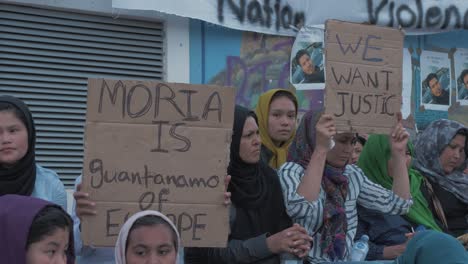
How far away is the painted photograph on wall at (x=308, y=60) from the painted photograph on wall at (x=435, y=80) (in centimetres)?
125

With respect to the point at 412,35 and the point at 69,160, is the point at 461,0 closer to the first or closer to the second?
the point at 412,35

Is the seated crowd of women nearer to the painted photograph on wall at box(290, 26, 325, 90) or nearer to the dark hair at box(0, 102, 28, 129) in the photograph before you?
the dark hair at box(0, 102, 28, 129)

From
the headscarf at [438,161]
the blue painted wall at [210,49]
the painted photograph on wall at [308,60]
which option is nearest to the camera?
the headscarf at [438,161]

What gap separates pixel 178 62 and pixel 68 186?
4.23ft

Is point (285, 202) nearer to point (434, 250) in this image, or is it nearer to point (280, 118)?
point (280, 118)

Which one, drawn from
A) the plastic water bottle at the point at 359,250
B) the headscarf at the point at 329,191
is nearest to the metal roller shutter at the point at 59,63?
the headscarf at the point at 329,191

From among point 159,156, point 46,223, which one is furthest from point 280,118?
point 46,223

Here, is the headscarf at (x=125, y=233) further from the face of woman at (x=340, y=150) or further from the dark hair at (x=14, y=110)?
the face of woman at (x=340, y=150)

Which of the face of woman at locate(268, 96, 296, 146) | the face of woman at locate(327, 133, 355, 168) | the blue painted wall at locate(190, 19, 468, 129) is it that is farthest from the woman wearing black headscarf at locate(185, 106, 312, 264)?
the blue painted wall at locate(190, 19, 468, 129)

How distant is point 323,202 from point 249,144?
18.4 inches

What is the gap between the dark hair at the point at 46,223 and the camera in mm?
2645

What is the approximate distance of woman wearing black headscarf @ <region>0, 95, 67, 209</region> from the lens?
3.11 meters

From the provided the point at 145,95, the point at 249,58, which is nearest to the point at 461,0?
the point at 249,58

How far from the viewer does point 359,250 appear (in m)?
3.81
